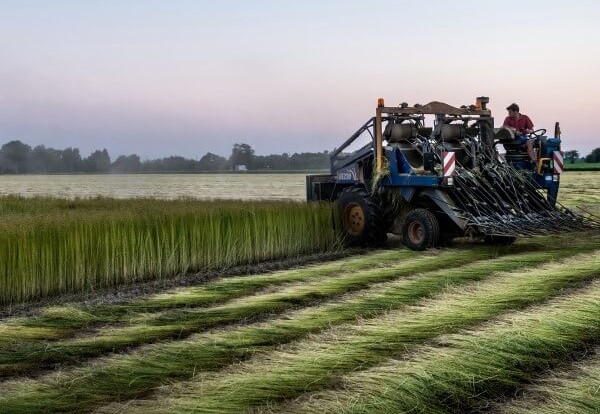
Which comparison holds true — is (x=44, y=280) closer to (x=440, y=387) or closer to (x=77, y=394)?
(x=77, y=394)

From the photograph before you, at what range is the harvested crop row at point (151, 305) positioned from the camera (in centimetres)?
548

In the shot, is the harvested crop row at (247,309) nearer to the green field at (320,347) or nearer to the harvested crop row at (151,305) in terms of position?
the green field at (320,347)

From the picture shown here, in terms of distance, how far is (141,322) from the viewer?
5.73 meters

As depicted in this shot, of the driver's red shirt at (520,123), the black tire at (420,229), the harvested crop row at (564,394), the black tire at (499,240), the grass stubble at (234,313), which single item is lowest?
the harvested crop row at (564,394)

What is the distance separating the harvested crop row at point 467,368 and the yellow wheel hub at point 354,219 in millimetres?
5227

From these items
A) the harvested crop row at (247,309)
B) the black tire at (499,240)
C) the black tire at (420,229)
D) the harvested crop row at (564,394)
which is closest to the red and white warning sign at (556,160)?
the black tire at (499,240)

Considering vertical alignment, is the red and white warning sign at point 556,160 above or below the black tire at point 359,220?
above

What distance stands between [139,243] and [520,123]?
22.0 feet

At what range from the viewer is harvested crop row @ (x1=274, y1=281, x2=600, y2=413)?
369 centimetres

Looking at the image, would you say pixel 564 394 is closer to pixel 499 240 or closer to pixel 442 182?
pixel 442 182

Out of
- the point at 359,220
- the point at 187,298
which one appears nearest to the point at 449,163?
the point at 359,220

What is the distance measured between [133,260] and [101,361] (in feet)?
11.5

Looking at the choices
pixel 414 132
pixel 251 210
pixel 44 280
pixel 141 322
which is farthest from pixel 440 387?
pixel 414 132

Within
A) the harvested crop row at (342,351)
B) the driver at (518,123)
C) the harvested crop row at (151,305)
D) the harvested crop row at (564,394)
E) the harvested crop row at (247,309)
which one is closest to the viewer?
the harvested crop row at (564,394)
